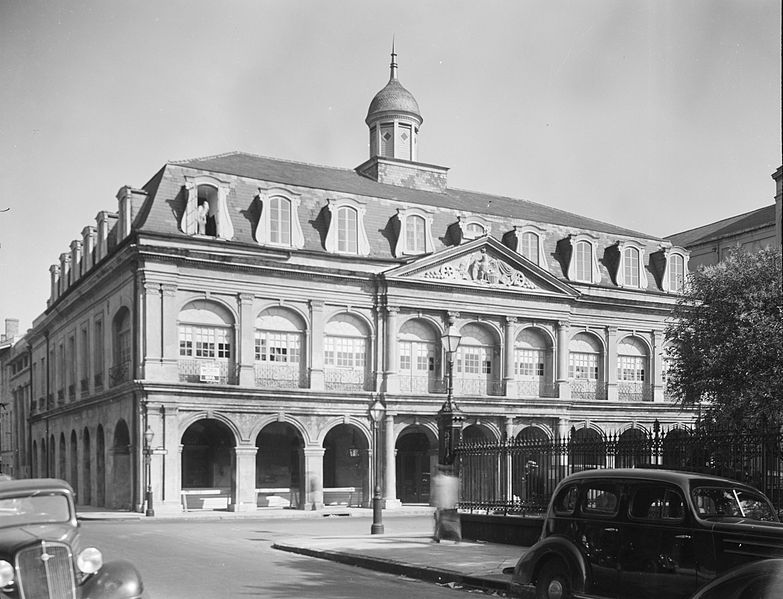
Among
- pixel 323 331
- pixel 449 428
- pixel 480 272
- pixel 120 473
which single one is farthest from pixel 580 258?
pixel 449 428

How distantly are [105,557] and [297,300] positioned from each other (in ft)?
65.4

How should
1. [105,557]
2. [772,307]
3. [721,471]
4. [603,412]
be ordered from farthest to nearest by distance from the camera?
[603,412] → [772,307] → [105,557] → [721,471]

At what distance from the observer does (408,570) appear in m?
15.8

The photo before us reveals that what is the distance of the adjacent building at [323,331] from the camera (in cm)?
3494

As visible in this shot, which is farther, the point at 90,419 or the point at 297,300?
the point at 90,419

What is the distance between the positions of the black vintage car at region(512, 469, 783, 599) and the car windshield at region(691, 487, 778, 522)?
1 centimetres

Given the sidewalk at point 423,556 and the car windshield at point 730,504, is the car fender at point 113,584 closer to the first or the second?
the sidewalk at point 423,556

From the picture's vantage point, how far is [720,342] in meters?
27.2

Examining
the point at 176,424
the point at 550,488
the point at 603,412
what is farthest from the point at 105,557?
the point at 603,412

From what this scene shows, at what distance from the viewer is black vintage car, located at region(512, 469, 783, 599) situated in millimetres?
9844

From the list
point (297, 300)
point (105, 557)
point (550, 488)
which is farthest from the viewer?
point (297, 300)

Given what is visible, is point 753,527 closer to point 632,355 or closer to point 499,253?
point 499,253

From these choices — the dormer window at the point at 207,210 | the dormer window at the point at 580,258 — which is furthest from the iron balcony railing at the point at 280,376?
the dormer window at the point at 580,258

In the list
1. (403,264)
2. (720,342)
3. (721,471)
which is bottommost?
(721,471)
